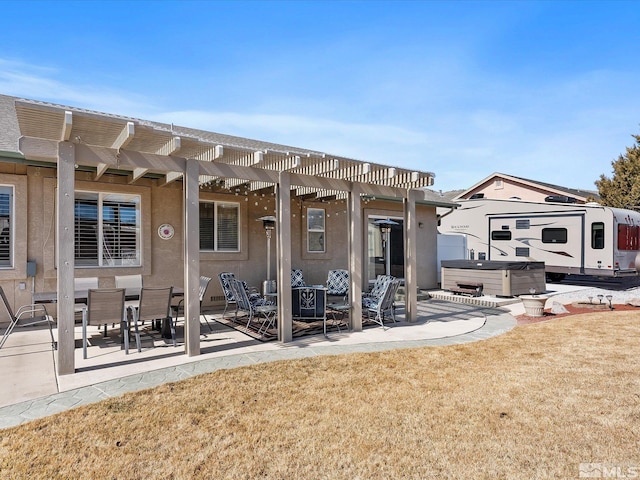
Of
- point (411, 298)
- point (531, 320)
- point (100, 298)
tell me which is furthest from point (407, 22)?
point (100, 298)

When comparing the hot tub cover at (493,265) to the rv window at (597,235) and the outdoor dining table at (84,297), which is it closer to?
the rv window at (597,235)

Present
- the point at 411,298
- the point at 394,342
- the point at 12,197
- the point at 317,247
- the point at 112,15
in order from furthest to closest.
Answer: the point at 317,247 → the point at 112,15 → the point at 411,298 → the point at 12,197 → the point at 394,342

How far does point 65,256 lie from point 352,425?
379cm

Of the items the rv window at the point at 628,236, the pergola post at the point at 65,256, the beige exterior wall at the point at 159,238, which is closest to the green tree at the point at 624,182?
the rv window at the point at 628,236

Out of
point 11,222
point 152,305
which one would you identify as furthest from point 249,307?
point 11,222

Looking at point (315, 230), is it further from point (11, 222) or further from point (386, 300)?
point (11, 222)

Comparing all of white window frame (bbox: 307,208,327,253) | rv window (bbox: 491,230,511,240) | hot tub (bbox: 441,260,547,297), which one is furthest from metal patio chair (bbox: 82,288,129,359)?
rv window (bbox: 491,230,511,240)

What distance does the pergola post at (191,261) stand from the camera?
18.3 feet

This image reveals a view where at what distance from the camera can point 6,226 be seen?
23.5 feet

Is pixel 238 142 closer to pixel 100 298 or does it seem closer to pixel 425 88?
pixel 425 88

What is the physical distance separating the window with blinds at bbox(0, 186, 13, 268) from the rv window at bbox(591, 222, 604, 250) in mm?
16323

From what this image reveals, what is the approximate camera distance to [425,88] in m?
12.3

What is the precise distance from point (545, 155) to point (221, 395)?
23.3m

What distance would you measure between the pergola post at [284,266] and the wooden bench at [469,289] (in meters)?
6.96
